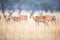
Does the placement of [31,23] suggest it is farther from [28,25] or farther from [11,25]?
[11,25]

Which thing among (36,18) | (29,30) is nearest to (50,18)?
(36,18)

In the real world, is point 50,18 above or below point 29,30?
above

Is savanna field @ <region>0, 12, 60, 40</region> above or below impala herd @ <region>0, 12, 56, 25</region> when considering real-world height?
below

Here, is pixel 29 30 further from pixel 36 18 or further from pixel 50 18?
pixel 50 18

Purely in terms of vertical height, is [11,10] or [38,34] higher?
[11,10]

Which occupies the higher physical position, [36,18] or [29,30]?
[36,18]

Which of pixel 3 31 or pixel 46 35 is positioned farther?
pixel 3 31

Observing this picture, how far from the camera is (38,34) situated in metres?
1.56

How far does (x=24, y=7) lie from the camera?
5.17 feet

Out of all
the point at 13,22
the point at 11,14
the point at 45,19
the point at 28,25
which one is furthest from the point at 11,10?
the point at 45,19

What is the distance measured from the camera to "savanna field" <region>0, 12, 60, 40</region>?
152 cm

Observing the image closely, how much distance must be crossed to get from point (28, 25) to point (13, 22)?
0.21 metres

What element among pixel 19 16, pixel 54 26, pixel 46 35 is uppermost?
pixel 19 16

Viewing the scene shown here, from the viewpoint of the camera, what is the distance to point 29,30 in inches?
62.2
